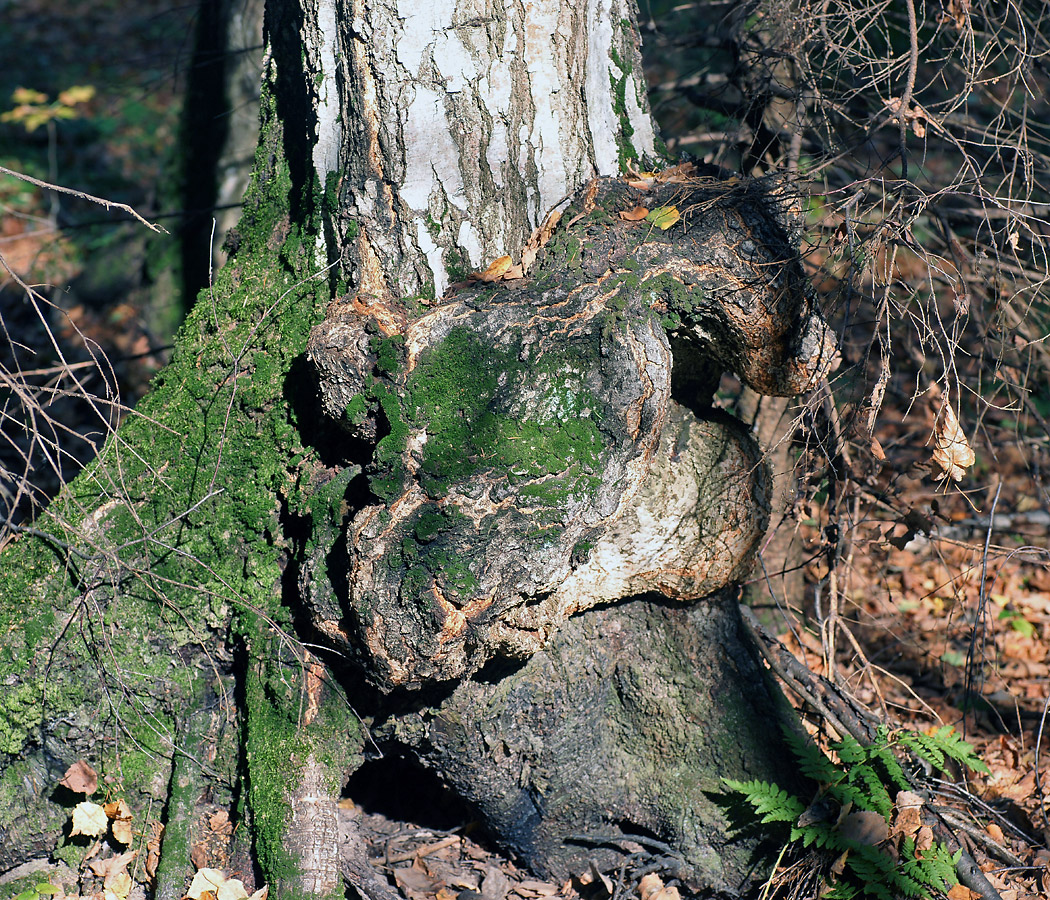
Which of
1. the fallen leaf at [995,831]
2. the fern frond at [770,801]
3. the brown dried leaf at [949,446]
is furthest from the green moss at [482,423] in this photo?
the fallen leaf at [995,831]

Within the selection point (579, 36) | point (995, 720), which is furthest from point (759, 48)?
point (995, 720)

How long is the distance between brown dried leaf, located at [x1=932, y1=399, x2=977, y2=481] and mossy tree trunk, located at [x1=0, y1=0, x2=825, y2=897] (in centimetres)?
45

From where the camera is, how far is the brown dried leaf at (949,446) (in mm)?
2605

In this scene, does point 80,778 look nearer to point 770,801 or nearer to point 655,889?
point 655,889

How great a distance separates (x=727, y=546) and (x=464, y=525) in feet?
3.70

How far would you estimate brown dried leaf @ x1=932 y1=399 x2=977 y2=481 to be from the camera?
2605 millimetres

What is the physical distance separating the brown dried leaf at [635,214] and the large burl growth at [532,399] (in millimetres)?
28

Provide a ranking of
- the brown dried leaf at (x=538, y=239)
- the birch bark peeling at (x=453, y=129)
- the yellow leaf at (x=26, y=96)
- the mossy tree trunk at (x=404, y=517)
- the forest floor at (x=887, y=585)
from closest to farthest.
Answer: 1. the mossy tree trunk at (x=404, y=517)
2. the birch bark peeling at (x=453, y=129)
3. the brown dried leaf at (x=538, y=239)
4. the forest floor at (x=887, y=585)
5. the yellow leaf at (x=26, y=96)

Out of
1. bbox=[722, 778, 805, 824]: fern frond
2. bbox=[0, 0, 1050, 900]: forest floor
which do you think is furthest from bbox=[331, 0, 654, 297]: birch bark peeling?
bbox=[722, 778, 805, 824]: fern frond

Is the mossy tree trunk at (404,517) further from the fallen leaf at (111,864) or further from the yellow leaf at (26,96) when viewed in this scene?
the yellow leaf at (26,96)

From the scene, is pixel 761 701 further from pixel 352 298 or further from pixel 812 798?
pixel 352 298

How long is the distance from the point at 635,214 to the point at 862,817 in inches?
87.1

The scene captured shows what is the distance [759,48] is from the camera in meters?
3.86

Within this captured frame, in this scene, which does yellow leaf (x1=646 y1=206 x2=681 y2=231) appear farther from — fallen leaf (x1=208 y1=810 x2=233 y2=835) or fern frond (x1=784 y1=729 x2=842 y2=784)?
fallen leaf (x1=208 y1=810 x2=233 y2=835)
